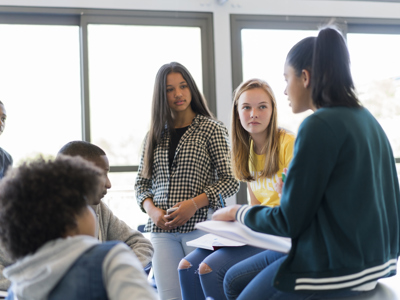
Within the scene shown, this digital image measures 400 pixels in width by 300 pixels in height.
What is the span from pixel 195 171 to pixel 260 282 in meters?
1.06

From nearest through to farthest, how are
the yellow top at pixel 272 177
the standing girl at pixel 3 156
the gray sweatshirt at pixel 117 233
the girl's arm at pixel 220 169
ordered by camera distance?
the gray sweatshirt at pixel 117 233
the yellow top at pixel 272 177
the girl's arm at pixel 220 169
the standing girl at pixel 3 156

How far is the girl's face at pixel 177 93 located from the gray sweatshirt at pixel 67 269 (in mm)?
1532

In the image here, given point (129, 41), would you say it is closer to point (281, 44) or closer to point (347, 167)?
point (281, 44)

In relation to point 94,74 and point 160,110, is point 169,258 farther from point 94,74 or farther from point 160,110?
point 94,74

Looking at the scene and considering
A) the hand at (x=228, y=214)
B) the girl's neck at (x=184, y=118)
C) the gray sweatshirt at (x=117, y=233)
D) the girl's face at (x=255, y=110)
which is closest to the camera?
the hand at (x=228, y=214)

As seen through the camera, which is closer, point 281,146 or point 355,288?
point 355,288

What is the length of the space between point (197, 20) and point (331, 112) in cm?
301

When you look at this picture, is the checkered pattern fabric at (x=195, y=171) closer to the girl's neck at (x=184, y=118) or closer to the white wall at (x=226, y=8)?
the girl's neck at (x=184, y=118)

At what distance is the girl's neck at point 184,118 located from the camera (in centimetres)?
251

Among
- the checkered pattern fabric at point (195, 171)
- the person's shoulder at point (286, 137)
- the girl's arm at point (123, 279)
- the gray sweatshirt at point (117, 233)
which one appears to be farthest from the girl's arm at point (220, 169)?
the girl's arm at point (123, 279)

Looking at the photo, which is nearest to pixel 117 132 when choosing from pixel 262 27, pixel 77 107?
pixel 77 107

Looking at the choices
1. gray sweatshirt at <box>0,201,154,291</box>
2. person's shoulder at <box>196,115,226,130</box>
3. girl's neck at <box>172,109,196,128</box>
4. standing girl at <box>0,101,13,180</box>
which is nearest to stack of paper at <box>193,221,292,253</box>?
gray sweatshirt at <box>0,201,154,291</box>

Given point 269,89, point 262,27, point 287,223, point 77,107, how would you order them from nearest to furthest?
point 287,223 < point 269,89 < point 77,107 < point 262,27

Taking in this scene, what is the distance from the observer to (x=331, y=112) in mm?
1242
